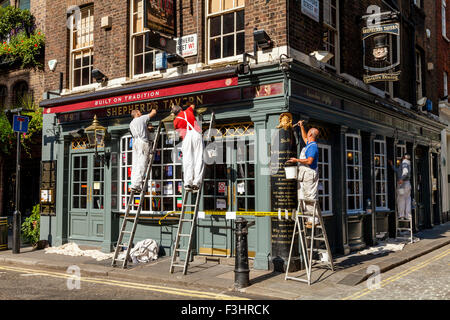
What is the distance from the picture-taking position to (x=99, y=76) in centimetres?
1152

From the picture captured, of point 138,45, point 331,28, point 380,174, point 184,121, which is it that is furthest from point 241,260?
point 380,174

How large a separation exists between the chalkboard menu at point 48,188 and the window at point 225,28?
6078 mm

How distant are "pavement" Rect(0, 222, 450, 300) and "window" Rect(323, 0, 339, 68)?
4.95 m

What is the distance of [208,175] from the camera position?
990 cm

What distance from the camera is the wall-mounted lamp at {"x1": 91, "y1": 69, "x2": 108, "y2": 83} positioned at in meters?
11.5

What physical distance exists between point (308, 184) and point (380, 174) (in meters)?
5.74

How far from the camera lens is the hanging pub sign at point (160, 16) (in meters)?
9.55

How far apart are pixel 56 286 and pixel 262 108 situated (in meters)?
5.17

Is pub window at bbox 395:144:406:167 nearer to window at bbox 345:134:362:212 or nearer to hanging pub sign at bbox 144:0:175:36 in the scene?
window at bbox 345:134:362:212

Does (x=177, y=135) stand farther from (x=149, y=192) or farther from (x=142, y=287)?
(x=142, y=287)

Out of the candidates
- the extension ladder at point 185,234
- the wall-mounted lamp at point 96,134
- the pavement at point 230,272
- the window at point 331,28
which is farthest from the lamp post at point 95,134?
the window at point 331,28

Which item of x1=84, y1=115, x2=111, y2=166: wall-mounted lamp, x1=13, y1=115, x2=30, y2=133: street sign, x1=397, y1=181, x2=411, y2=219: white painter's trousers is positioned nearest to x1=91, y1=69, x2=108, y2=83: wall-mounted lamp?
x1=84, y1=115, x2=111, y2=166: wall-mounted lamp

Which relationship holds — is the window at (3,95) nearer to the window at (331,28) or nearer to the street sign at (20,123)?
the street sign at (20,123)

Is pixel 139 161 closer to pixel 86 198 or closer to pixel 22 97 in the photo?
pixel 86 198
